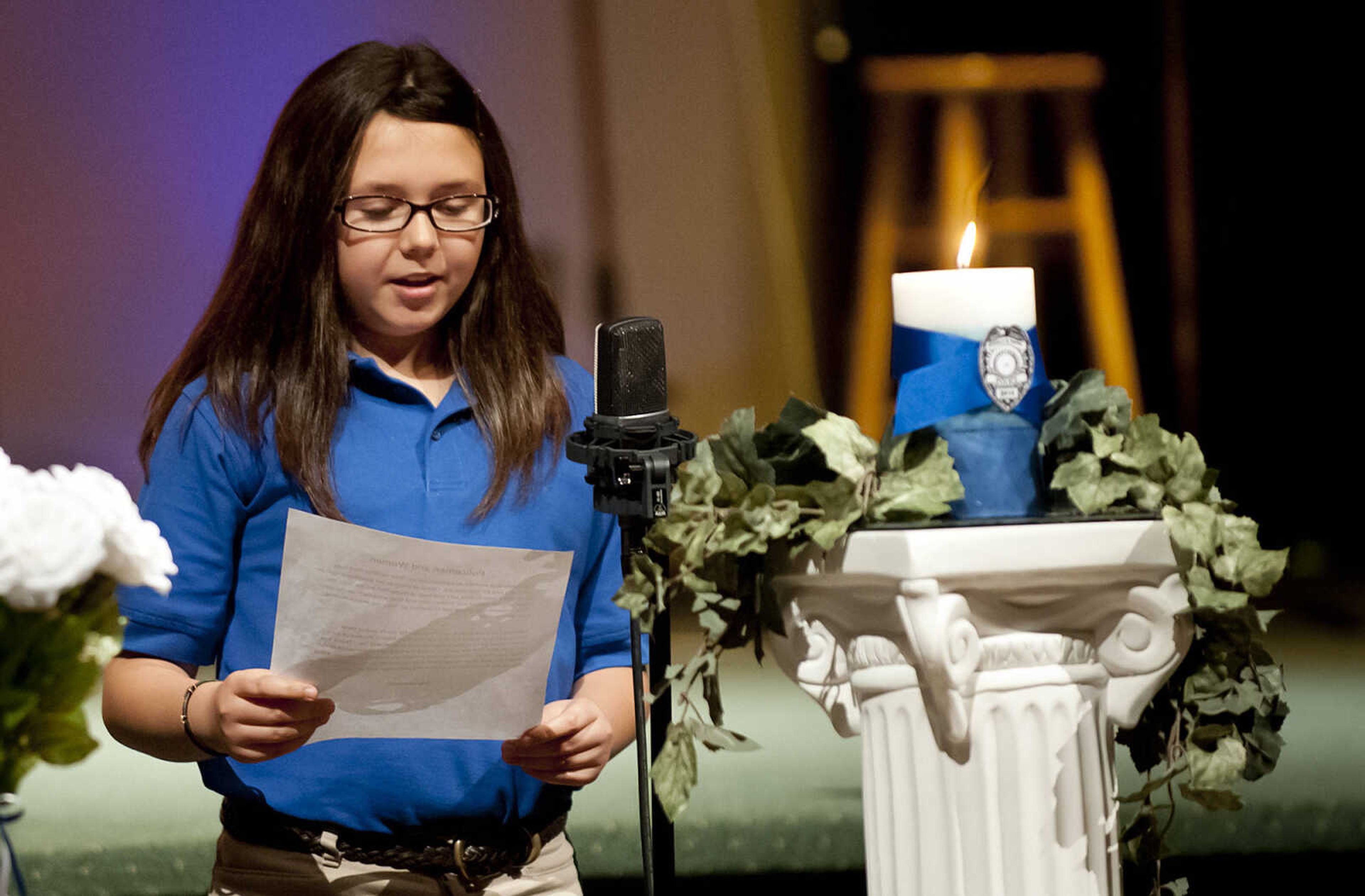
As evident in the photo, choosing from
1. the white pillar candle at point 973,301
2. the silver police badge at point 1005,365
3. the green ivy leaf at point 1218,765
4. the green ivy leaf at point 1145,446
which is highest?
the white pillar candle at point 973,301

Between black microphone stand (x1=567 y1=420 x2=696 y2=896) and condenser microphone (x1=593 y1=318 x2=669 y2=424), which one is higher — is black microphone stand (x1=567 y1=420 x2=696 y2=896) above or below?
below

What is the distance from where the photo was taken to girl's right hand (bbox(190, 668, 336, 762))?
3.85ft

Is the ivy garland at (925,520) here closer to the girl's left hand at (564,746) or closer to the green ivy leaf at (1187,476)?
the green ivy leaf at (1187,476)

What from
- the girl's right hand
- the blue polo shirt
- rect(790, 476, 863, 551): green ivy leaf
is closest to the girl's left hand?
the blue polo shirt

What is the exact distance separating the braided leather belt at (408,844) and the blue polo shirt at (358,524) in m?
0.01

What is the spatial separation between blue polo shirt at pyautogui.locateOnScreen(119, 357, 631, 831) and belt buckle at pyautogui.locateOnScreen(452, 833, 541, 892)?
33 mm

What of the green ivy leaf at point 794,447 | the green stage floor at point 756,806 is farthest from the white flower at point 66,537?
the green stage floor at point 756,806

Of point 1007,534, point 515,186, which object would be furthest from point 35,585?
point 515,186

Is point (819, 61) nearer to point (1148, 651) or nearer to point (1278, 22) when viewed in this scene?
point (1278, 22)

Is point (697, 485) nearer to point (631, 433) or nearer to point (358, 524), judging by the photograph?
point (631, 433)

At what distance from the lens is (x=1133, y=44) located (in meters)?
3.04

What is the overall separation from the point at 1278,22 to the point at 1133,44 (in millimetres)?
331

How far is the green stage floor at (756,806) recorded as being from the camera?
8.78ft

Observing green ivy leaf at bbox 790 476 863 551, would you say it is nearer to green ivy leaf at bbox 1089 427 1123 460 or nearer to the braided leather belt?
green ivy leaf at bbox 1089 427 1123 460
